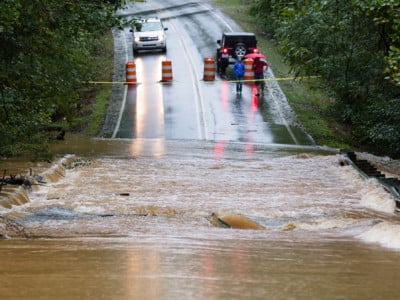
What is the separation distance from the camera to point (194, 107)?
31781 millimetres

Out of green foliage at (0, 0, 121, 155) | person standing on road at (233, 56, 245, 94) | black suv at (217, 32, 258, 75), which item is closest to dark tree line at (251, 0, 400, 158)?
person standing on road at (233, 56, 245, 94)

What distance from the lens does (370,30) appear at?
2589cm

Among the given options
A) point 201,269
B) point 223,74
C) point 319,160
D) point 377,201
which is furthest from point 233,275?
point 223,74

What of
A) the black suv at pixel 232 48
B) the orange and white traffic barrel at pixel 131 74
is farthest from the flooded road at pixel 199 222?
the black suv at pixel 232 48

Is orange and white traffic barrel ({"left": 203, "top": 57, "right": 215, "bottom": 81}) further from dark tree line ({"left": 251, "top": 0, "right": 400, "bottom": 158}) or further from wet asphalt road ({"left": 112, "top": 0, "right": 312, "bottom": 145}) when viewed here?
dark tree line ({"left": 251, "top": 0, "right": 400, "bottom": 158})

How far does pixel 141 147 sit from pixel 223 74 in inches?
634

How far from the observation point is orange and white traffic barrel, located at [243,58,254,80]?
3647 centimetres

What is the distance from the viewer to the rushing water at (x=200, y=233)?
822cm

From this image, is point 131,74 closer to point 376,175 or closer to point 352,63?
point 352,63

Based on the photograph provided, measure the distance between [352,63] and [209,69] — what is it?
11383mm

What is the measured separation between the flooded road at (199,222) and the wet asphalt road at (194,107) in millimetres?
181

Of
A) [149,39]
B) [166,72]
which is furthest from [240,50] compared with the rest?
[149,39]

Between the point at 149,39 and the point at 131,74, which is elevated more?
the point at 149,39

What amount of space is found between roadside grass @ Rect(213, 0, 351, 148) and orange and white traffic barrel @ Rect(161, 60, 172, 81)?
4.96 meters
